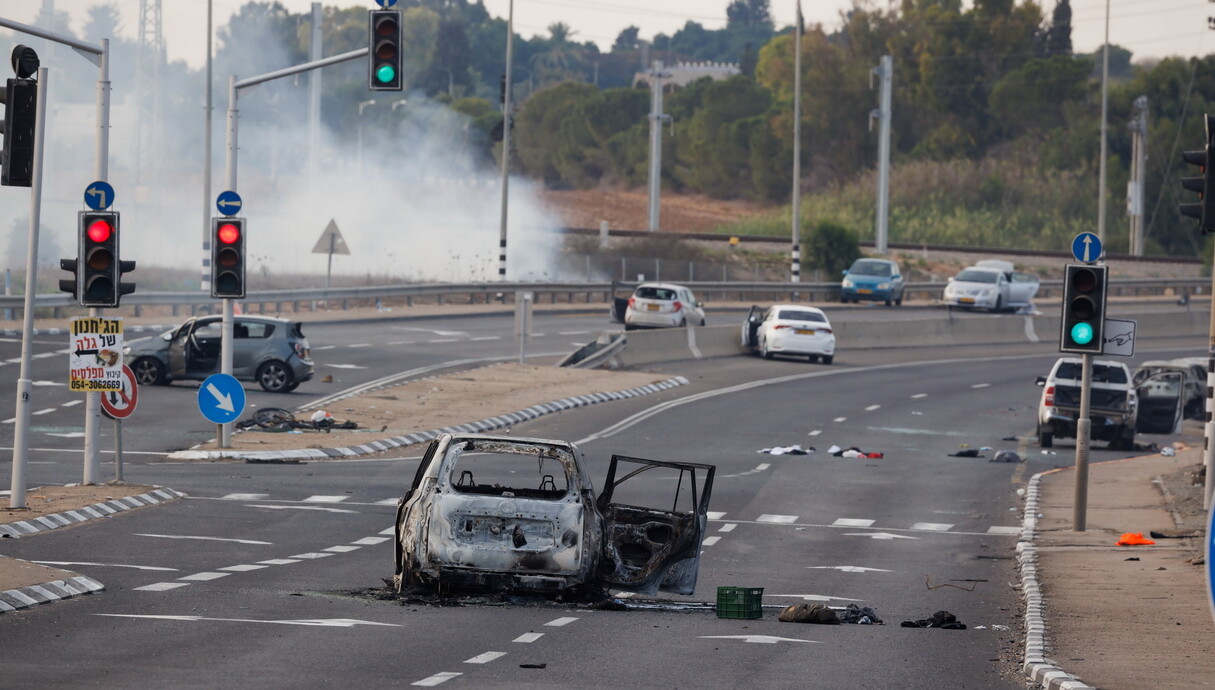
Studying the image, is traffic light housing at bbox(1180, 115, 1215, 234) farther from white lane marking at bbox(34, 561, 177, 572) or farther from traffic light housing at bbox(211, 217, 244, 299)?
traffic light housing at bbox(211, 217, 244, 299)

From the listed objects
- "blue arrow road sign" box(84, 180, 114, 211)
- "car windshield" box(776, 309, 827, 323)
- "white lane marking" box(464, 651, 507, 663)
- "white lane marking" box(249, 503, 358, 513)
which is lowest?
"white lane marking" box(249, 503, 358, 513)

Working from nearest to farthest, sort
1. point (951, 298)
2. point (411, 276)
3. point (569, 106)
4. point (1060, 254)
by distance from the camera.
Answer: point (951, 298) → point (411, 276) → point (1060, 254) → point (569, 106)

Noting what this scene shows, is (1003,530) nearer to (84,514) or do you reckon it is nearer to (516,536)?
(516,536)

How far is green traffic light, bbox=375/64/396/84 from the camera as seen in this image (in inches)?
891

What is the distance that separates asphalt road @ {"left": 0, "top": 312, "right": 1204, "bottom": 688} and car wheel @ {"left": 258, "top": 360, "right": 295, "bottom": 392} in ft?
1.13

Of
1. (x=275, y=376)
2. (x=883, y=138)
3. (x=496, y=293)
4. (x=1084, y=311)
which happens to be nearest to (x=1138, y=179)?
(x=883, y=138)

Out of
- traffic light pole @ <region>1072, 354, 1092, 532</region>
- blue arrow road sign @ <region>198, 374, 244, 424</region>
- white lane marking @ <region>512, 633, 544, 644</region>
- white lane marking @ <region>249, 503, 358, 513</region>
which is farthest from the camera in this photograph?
blue arrow road sign @ <region>198, 374, 244, 424</region>

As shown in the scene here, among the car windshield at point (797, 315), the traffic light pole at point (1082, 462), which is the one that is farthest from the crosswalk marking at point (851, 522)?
the car windshield at point (797, 315)

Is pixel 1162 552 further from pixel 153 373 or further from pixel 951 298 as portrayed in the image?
pixel 951 298

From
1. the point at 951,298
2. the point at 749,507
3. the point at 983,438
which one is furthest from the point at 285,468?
the point at 951,298

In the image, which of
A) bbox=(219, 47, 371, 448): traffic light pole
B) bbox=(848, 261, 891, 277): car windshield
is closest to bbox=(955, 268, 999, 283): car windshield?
bbox=(848, 261, 891, 277): car windshield

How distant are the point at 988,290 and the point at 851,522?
42.2 metres

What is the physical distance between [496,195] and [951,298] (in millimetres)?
51518

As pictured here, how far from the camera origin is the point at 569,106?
152500 millimetres
